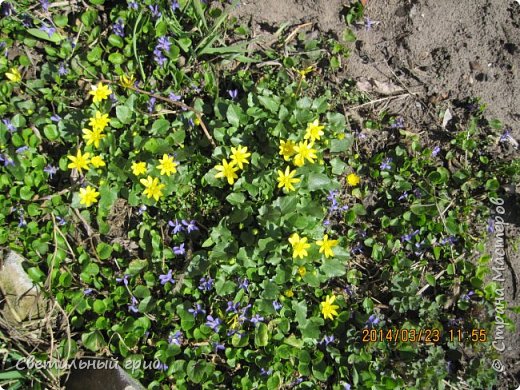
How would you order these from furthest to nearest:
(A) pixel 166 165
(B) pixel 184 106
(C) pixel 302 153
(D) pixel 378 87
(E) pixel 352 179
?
(D) pixel 378 87
(E) pixel 352 179
(B) pixel 184 106
(A) pixel 166 165
(C) pixel 302 153

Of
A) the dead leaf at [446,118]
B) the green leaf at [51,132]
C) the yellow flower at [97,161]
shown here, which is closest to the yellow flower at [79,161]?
the yellow flower at [97,161]

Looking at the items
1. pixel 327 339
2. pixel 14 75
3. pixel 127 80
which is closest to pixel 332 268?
pixel 327 339

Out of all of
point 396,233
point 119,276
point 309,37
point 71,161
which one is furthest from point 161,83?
point 396,233

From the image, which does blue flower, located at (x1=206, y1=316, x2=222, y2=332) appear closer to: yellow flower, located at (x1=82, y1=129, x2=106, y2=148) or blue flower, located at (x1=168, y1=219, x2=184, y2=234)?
blue flower, located at (x1=168, y1=219, x2=184, y2=234)

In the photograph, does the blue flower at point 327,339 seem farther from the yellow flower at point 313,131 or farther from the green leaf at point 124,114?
the green leaf at point 124,114

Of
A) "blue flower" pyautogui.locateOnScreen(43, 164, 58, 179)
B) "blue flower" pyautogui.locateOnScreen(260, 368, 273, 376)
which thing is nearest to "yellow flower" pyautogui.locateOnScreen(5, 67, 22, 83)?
"blue flower" pyautogui.locateOnScreen(43, 164, 58, 179)

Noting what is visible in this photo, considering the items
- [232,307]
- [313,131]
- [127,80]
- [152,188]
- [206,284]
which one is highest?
[127,80]

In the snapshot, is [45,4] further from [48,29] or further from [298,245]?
[298,245]
